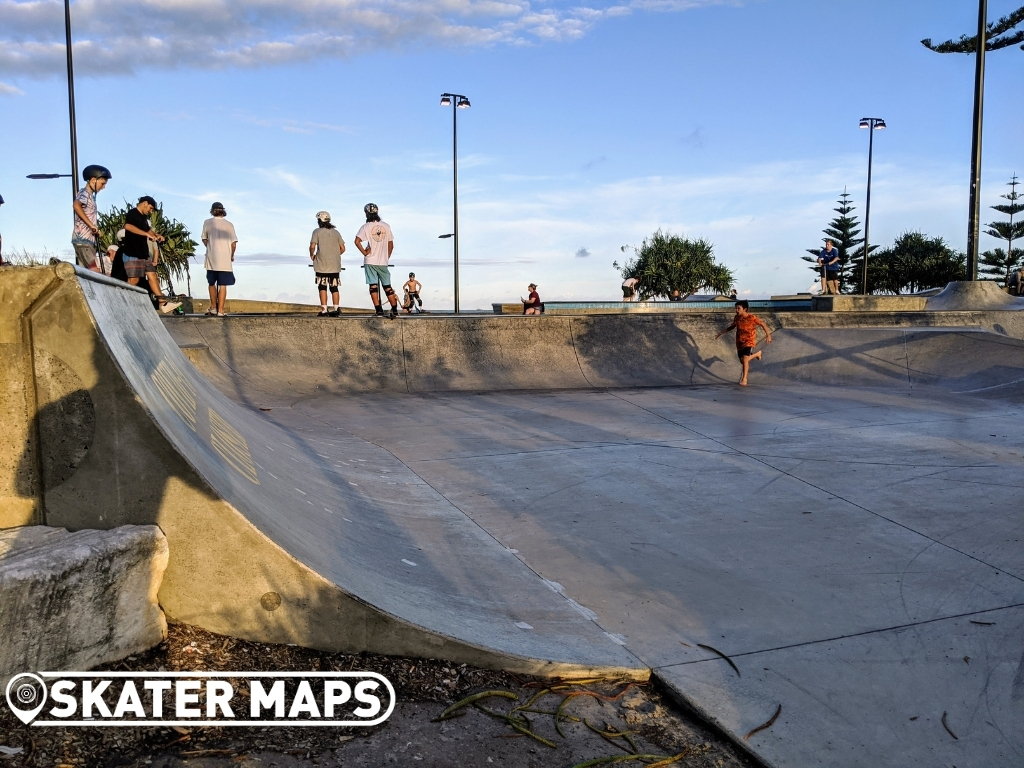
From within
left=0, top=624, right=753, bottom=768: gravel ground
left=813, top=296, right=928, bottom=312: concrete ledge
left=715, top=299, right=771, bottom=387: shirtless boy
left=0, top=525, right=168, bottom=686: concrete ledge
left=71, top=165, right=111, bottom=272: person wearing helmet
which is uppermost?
left=71, top=165, right=111, bottom=272: person wearing helmet

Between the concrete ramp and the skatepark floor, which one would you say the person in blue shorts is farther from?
the concrete ramp

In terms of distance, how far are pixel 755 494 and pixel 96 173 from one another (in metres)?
7.21

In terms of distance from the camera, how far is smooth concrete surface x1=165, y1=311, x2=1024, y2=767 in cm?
268

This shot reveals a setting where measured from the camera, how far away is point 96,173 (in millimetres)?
7684

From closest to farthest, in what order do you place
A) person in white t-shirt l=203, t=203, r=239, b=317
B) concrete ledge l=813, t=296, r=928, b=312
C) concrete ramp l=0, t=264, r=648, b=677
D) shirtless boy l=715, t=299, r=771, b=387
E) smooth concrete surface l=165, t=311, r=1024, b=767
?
concrete ramp l=0, t=264, r=648, b=677 < smooth concrete surface l=165, t=311, r=1024, b=767 < person in white t-shirt l=203, t=203, r=239, b=317 < shirtless boy l=715, t=299, r=771, b=387 < concrete ledge l=813, t=296, r=928, b=312

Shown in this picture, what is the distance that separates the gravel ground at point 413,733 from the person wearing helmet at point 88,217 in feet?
21.9

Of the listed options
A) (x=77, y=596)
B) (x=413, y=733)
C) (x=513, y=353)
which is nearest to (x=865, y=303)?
(x=513, y=353)

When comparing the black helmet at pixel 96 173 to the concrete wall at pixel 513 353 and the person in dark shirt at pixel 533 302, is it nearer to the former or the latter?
the concrete wall at pixel 513 353

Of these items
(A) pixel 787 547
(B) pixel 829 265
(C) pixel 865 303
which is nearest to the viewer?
(A) pixel 787 547

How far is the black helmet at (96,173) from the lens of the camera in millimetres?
7562

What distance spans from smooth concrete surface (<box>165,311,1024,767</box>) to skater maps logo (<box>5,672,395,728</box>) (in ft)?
3.80

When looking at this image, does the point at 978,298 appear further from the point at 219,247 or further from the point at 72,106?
the point at 72,106

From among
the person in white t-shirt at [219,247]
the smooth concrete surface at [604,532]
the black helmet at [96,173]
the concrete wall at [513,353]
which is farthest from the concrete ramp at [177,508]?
the person in white t-shirt at [219,247]

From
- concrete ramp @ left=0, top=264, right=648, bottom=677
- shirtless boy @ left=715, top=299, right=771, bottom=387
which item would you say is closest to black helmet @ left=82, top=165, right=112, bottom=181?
concrete ramp @ left=0, top=264, right=648, bottom=677
